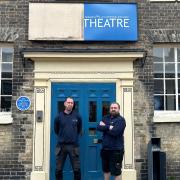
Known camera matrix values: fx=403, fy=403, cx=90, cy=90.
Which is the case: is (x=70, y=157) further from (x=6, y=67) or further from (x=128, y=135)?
(x=6, y=67)

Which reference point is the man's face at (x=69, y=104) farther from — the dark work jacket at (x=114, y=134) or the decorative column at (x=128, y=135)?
the decorative column at (x=128, y=135)

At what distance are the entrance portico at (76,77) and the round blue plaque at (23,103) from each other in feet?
0.62

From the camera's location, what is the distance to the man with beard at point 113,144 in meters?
8.12

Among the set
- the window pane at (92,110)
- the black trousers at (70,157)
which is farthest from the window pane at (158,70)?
the black trousers at (70,157)

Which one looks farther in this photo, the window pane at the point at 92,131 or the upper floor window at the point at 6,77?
the upper floor window at the point at 6,77

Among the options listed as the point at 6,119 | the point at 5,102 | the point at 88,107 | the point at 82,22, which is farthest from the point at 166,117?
the point at 5,102

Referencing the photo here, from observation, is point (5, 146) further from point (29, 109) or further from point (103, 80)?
point (103, 80)

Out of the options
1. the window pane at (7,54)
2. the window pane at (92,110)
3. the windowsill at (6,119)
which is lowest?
the windowsill at (6,119)

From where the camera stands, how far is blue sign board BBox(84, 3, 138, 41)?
9625mm

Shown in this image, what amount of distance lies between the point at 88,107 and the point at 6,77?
83.5 inches

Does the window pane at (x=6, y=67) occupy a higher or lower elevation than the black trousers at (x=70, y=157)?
higher

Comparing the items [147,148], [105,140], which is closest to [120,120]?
[105,140]

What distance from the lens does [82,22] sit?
31.7ft

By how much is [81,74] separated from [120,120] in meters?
1.89
